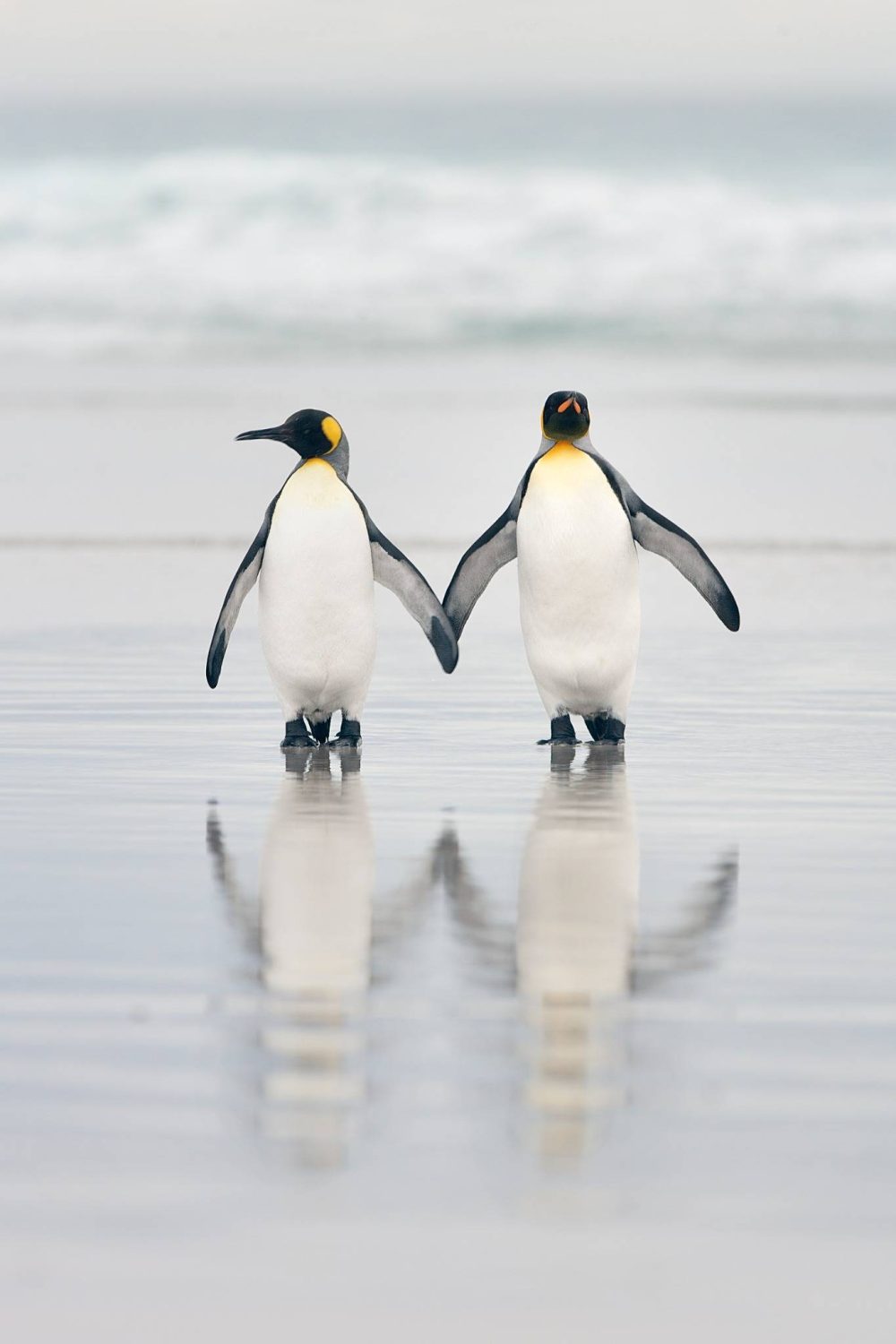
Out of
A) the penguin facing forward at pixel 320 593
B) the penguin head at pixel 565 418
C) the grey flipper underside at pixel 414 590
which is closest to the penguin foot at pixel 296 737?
the penguin facing forward at pixel 320 593

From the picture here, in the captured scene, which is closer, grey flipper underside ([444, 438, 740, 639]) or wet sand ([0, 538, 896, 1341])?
wet sand ([0, 538, 896, 1341])

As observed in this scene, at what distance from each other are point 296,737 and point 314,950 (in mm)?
3279

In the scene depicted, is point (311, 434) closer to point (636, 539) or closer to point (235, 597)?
point (235, 597)

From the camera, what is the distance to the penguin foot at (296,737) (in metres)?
7.45

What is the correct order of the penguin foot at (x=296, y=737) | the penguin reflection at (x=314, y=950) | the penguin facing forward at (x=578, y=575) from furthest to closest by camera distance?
the penguin facing forward at (x=578, y=575) < the penguin foot at (x=296, y=737) < the penguin reflection at (x=314, y=950)

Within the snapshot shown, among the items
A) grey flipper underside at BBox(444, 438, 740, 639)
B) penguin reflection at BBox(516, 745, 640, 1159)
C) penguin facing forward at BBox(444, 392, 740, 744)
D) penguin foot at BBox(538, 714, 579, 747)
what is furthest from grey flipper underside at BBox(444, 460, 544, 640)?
penguin reflection at BBox(516, 745, 640, 1159)

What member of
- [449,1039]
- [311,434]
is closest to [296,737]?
[311,434]

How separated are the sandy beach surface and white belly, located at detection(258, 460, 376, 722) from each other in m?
0.25

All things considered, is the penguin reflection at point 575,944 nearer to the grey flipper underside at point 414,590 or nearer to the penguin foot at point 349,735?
the penguin foot at point 349,735

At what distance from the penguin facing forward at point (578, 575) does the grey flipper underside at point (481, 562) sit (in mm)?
116

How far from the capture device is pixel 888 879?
500cm

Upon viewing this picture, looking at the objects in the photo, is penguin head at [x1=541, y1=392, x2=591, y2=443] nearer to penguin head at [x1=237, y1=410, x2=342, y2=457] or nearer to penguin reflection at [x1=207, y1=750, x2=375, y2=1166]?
penguin head at [x1=237, y1=410, x2=342, y2=457]

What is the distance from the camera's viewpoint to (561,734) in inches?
301

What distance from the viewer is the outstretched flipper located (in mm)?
7699
